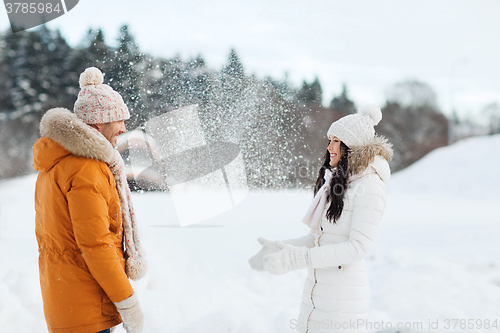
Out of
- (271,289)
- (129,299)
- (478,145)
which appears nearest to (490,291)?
(271,289)

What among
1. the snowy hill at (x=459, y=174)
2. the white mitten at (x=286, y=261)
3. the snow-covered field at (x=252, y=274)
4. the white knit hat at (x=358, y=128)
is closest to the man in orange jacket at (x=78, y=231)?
the white mitten at (x=286, y=261)

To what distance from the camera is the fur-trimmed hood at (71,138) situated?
4.95 ft

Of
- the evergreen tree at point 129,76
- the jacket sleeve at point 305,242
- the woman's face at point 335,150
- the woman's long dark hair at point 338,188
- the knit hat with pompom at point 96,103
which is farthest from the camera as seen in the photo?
the evergreen tree at point 129,76

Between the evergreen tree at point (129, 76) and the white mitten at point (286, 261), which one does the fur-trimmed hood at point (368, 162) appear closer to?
the white mitten at point (286, 261)

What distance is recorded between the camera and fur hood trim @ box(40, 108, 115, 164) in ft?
4.95

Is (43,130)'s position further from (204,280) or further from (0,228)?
(0,228)

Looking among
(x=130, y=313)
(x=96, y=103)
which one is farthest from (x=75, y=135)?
(x=130, y=313)

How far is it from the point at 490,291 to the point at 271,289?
2.25 meters

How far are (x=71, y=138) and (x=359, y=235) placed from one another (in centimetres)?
139

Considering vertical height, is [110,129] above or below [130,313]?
above

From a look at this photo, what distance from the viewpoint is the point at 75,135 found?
4.98ft

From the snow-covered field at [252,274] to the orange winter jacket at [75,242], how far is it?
5.05 feet

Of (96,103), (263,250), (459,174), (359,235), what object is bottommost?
(459,174)

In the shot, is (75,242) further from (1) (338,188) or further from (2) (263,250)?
(1) (338,188)
